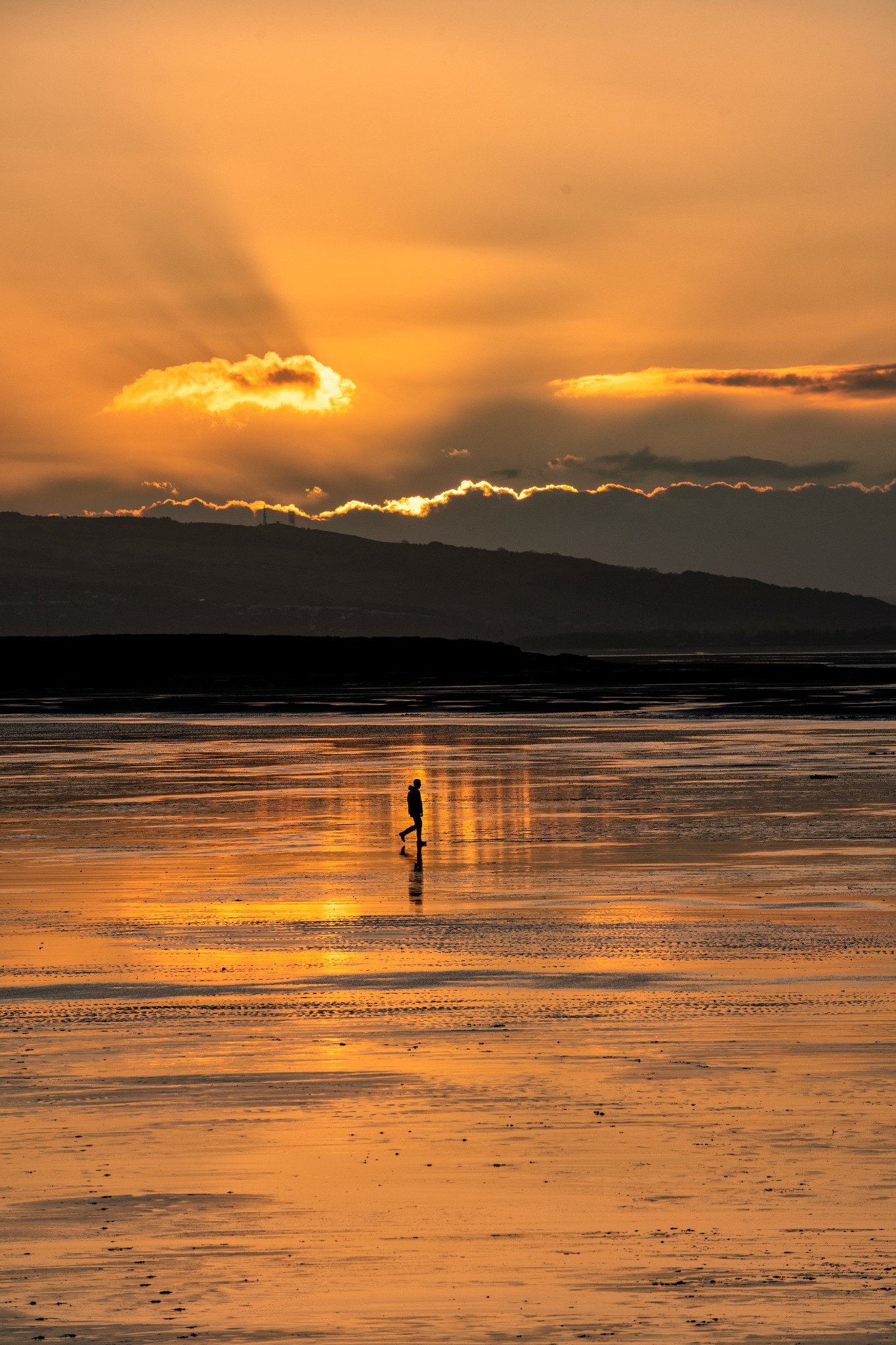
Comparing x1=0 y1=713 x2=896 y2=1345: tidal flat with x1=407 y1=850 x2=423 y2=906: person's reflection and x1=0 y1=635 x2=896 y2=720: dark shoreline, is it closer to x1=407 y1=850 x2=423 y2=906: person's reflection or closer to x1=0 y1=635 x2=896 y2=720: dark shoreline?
x1=407 y1=850 x2=423 y2=906: person's reflection

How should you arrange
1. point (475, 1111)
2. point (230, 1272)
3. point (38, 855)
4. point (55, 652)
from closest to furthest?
1. point (230, 1272)
2. point (475, 1111)
3. point (38, 855)
4. point (55, 652)

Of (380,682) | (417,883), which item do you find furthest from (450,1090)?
(380,682)

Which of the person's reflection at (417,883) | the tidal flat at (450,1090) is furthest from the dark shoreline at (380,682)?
the tidal flat at (450,1090)

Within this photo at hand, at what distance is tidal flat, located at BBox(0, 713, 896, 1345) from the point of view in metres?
10.0

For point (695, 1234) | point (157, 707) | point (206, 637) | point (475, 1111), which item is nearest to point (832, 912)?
point (475, 1111)

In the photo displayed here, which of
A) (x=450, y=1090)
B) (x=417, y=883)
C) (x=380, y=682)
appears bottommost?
(x=450, y=1090)

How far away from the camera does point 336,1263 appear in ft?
34.4

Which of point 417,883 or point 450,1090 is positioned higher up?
point 417,883

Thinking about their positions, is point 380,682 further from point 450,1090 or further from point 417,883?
point 450,1090

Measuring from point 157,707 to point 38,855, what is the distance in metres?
69.3

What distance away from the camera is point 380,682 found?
153 meters

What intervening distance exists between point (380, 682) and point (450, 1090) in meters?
139

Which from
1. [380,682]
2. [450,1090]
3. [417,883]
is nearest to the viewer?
[450,1090]

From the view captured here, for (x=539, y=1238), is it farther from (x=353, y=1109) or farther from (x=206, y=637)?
(x=206, y=637)
